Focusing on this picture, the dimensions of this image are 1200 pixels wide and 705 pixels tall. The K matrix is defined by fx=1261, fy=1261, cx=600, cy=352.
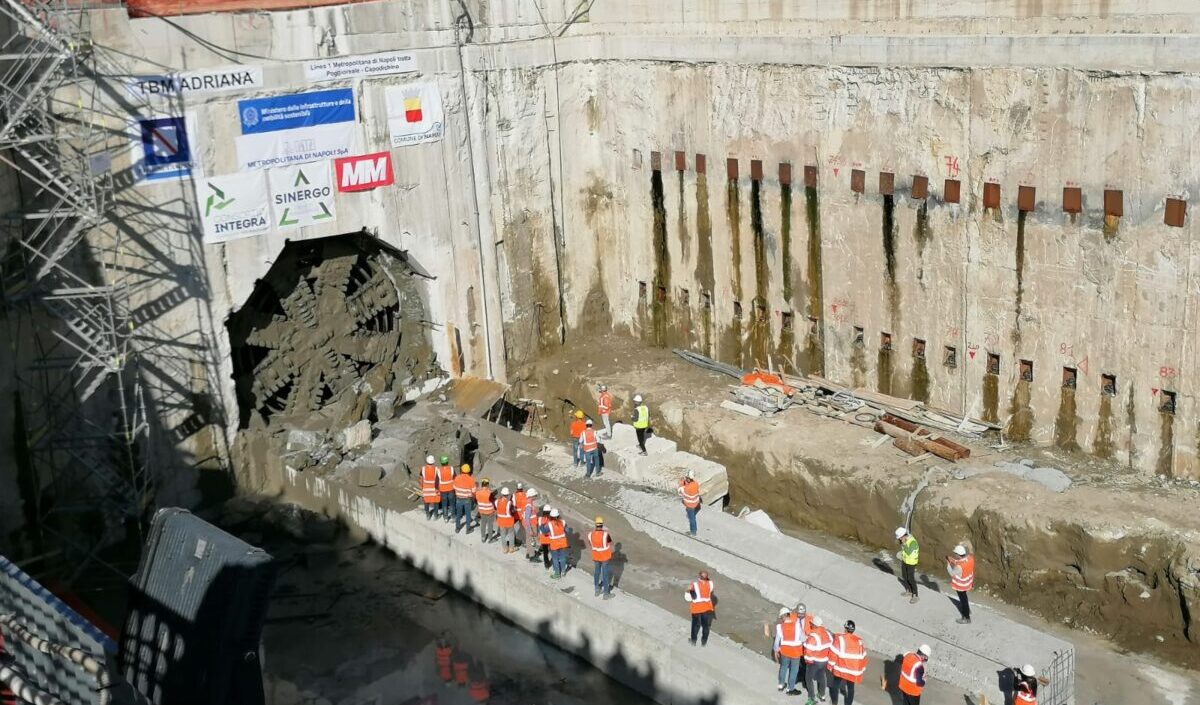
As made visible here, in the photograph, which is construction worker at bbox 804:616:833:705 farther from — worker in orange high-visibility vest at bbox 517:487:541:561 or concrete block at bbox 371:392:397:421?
concrete block at bbox 371:392:397:421

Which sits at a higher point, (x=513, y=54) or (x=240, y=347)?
(x=513, y=54)

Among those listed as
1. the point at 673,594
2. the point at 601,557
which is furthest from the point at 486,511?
the point at 673,594

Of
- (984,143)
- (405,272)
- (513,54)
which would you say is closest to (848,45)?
(984,143)

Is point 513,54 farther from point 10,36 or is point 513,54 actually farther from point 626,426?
point 10,36

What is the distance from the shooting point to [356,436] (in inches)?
904

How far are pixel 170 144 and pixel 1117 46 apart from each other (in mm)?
15182

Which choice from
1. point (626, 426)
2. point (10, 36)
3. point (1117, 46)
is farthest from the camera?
point (626, 426)

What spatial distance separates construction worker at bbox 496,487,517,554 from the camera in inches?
760

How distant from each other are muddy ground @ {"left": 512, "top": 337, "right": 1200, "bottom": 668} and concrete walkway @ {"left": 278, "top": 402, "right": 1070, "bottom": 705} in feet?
5.55

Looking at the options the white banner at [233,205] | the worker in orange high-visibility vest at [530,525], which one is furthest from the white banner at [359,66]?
the worker in orange high-visibility vest at [530,525]

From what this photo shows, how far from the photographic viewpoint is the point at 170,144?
2147 centimetres

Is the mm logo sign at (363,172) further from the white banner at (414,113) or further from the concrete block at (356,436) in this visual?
the concrete block at (356,436)

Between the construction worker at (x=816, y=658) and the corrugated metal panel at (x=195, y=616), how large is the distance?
6.51 meters

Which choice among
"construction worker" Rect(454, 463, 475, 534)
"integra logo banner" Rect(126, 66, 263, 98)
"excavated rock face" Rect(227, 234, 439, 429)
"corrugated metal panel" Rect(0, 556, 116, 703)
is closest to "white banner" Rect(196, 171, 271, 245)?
"excavated rock face" Rect(227, 234, 439, 429)
